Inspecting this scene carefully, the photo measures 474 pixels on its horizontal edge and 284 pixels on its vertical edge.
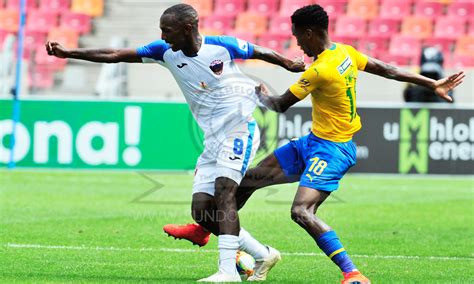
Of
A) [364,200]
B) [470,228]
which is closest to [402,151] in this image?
[364,200]

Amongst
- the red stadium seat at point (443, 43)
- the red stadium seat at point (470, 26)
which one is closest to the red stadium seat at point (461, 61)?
the red stadium seat at point (443, 43)

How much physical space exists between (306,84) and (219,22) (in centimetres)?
1676

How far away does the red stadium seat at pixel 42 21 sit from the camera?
24.3 metres

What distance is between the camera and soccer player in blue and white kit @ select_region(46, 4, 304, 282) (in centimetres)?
780

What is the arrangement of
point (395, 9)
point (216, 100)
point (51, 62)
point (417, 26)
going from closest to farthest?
point (216, 100), point (51, 62), point (417, 26), point (395, 9)

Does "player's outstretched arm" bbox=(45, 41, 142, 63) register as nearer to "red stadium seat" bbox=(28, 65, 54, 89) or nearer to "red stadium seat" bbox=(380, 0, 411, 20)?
"red stadium seat" bbox=(28, 65, 54, 89)

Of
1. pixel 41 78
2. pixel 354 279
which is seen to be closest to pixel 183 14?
pixel 354 279

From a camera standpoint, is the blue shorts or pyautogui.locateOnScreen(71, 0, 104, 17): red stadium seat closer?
the blue shorts

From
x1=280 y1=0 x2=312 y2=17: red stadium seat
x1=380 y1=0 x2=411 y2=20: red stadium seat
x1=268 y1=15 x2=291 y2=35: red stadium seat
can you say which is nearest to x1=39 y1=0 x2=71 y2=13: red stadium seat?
x1=268 y1=15 x2=291 y2=35: red stadium seat

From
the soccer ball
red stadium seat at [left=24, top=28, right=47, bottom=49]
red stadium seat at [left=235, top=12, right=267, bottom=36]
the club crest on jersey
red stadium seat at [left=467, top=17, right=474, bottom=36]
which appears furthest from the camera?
red stadium seat at [left=235, top=12, right=267, bottom=36]

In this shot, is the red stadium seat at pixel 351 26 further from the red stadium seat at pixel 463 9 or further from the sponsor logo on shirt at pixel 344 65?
the sponsor logo on shirt at pixel 344 65

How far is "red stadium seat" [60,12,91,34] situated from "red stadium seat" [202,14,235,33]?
2.80 m

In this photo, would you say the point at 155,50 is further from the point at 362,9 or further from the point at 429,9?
the point at 429,9

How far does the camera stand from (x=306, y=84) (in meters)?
7.57
